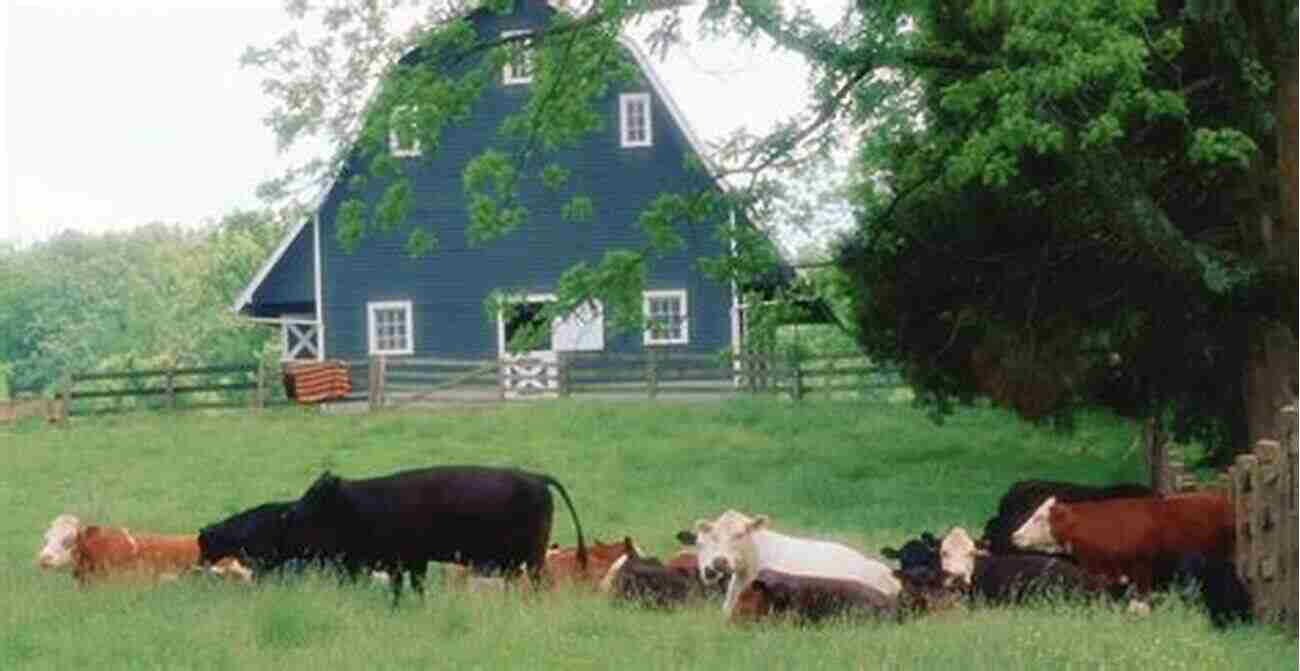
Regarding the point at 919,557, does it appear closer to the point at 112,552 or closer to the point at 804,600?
the point at 804,600

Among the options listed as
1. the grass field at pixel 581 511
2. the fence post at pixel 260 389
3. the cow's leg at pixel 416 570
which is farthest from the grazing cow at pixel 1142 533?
the fence post at pixel 260 389

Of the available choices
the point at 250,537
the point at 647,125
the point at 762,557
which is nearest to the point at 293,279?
the point at 647,125

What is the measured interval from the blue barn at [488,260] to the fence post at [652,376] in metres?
3.01

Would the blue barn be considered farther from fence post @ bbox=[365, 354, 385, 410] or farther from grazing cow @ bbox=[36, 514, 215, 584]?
grazing cow @ bbox=[36, 514, 215, 584]

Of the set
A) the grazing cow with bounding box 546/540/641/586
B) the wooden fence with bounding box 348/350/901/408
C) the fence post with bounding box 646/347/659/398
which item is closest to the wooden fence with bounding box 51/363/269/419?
the wooden fence with bounding box 348/350/901/408

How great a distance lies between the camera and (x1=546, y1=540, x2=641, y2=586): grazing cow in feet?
53.4

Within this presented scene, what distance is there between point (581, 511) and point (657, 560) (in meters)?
9.92

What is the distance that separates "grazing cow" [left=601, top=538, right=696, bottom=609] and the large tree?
4620 mm

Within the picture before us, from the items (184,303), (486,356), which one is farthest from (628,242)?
(184,303)

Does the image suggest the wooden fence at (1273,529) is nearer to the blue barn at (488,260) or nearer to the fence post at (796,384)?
the fence post at (796,384)

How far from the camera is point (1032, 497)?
19.7m

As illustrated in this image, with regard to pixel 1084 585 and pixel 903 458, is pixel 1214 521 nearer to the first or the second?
pixel 1084 585

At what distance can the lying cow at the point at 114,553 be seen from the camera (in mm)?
17109

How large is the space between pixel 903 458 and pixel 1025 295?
340 inches
